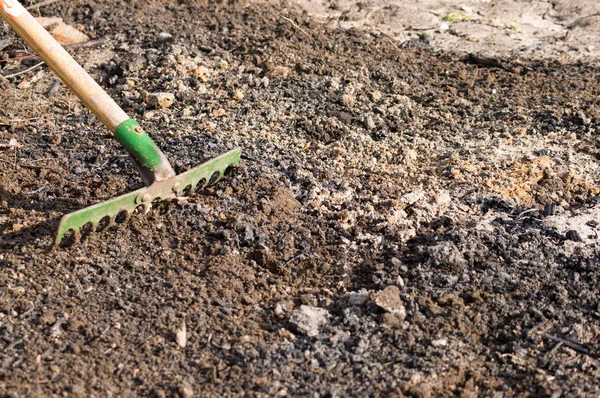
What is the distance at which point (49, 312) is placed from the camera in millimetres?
3328

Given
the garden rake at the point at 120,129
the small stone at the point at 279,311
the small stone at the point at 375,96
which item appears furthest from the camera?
the small stone at the point at 375,96

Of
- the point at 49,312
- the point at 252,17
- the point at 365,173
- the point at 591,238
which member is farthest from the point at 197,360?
the point at 252,17

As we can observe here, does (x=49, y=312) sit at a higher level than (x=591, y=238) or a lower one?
lower

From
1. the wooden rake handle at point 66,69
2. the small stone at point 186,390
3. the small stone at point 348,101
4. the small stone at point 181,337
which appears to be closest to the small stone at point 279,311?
the small stone at point 181,337

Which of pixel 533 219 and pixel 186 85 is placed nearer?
pixel 533 219

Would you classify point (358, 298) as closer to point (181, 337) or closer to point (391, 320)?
point (391, 320)

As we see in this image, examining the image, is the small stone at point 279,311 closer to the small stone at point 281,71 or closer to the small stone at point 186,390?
the small stone at point 186,390

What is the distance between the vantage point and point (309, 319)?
336cm

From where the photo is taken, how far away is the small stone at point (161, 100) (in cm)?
499

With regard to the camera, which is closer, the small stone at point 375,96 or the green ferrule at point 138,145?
the green ferrule at point 138,145

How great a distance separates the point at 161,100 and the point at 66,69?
112 centimetres

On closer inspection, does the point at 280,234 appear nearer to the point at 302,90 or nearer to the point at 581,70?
the point at 302,90

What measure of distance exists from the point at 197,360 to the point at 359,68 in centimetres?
299

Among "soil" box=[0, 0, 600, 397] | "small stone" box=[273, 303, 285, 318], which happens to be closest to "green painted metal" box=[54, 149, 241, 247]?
"soil" box=[0, 0, 600, 397]
